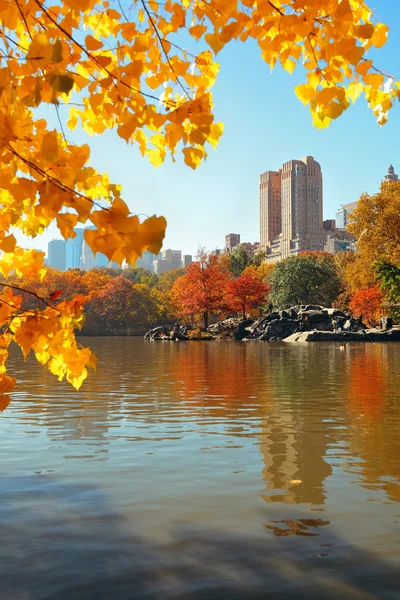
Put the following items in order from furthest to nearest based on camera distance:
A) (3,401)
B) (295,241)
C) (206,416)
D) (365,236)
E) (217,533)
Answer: (295,241)
(365,236)
(206,416)
(217,533)
(3,401)

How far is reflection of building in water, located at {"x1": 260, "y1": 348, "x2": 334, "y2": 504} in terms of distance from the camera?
4516mm

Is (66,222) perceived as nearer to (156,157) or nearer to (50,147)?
(50,147)

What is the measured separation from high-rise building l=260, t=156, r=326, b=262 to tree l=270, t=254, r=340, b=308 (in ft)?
331

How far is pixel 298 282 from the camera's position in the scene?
59.0 meters

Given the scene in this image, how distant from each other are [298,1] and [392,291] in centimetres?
2733

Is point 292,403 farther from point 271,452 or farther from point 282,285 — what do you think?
point 282,285

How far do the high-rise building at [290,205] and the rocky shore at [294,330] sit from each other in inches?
4628

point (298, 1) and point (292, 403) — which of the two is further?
point (292, 403)

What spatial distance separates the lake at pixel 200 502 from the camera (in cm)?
302

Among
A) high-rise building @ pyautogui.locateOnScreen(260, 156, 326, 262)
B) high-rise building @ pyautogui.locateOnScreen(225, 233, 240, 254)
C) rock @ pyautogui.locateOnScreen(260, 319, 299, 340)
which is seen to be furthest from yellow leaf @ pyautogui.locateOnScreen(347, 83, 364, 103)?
high-rise building @ pyautogui.locateOnScreen(225, 233, 240, 254)

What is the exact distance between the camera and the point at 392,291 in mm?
28547

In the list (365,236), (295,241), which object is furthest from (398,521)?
(295,241)

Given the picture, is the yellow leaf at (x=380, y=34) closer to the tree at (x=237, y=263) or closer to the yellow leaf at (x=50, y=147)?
the yellow leaf at (x=50, y=147)

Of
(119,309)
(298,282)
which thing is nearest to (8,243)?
(298,282)
